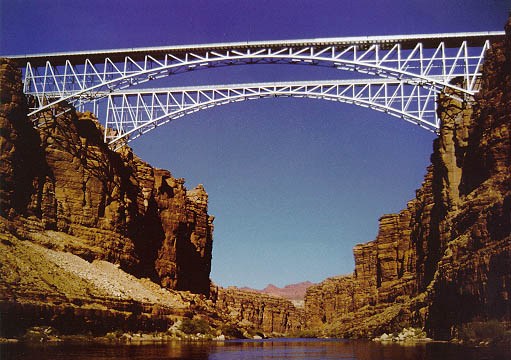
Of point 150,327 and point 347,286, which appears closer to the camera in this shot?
point 150,327

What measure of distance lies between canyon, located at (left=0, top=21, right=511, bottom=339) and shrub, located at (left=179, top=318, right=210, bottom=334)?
0.99m

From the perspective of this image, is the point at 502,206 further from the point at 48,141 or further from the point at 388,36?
the point at 48,141

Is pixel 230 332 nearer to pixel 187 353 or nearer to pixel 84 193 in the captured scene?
pixel 84 193

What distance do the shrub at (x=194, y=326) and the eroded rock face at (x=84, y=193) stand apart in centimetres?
863

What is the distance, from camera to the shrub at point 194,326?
59.1 m

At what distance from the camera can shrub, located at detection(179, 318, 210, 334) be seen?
5906cm

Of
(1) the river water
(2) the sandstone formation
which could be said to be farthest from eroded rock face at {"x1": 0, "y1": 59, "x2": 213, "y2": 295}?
(1) the river water

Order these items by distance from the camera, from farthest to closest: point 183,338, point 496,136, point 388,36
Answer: point 183,338, point 388,36, point 496,136

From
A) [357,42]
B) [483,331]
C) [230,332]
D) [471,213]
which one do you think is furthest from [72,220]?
[483,331]

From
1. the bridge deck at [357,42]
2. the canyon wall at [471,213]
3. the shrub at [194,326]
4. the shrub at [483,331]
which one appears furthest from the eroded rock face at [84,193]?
the shrub at [483,331]

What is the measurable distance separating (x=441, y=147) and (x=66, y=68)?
34465mm

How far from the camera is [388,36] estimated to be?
49688 mm

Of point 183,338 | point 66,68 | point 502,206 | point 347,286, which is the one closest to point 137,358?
point 502,206

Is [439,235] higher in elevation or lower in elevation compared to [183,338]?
higher
